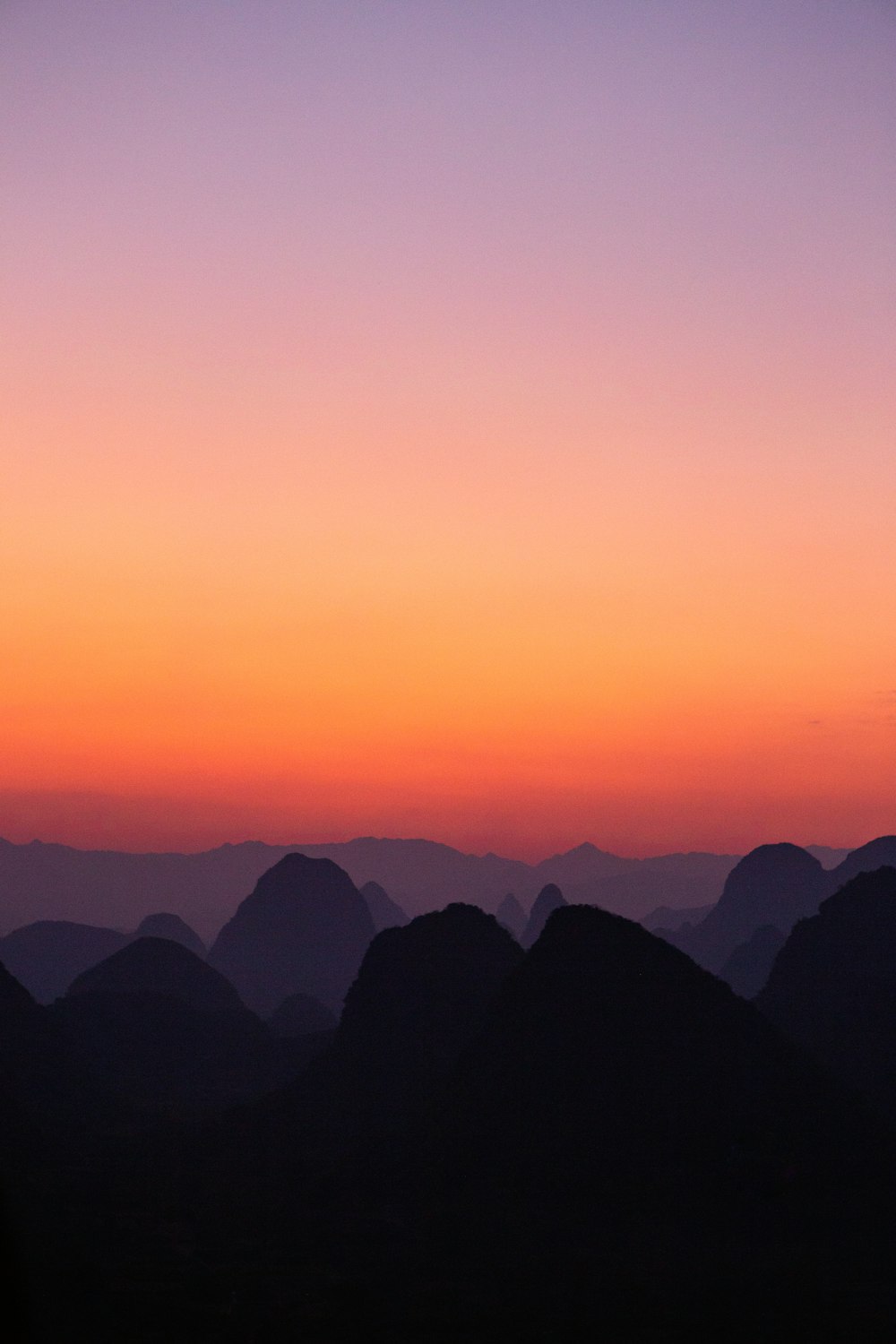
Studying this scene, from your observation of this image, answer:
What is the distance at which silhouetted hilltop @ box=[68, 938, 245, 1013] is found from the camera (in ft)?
494

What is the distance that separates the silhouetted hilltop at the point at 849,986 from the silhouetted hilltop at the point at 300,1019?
231ft

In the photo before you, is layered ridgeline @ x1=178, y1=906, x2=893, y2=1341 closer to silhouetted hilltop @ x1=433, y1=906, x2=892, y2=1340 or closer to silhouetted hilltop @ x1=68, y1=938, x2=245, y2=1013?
silhouetted hilltop @ x1=433, y1=906, x2=892, y2=1340

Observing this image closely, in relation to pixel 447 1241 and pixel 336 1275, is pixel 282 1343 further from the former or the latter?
pixel 447 1241

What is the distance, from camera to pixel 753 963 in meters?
171

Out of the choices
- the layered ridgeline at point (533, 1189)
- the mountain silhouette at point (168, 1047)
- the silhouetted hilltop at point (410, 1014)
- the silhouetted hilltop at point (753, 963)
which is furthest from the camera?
the silhouetted hilltop at point (753, 963)

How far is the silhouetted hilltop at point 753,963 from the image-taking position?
539ft

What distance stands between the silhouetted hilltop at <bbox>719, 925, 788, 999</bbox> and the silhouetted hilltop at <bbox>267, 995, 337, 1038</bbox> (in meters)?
57.5

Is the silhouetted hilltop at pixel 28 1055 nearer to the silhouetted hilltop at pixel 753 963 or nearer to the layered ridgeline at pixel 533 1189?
the layered ridgeline at pixel 533 1189

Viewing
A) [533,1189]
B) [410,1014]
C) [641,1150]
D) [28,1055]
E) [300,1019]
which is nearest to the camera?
[533,1189]

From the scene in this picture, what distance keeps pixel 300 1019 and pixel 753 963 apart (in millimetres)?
67194

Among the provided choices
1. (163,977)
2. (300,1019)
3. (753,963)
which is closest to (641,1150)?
(163,977)

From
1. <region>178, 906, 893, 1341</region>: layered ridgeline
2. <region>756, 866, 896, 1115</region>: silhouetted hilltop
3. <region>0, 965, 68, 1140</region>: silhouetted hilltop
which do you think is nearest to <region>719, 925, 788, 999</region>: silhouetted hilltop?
<region>756, 866, 896, 1115</region>: silhouetted hilltop

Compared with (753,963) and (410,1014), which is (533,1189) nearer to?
(410,1014)

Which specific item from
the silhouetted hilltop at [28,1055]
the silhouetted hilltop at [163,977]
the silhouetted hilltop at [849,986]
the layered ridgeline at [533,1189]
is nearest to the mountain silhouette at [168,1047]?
the silhouetted hilltop at [163,977]
